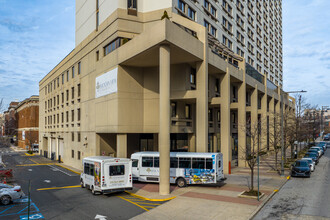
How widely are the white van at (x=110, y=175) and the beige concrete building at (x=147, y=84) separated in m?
2.95

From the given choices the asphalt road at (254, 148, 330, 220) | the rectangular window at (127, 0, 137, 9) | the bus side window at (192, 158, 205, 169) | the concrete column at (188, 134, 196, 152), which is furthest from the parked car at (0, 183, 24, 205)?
the rectangular window at (127, 0, 137, 9)

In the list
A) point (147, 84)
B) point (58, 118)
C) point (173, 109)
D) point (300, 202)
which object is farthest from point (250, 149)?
point (58, 118)

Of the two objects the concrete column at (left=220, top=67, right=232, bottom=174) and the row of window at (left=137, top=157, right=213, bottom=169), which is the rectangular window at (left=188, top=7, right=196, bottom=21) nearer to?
the concrete column at (left=220, top=67, right=232, bottom=174)

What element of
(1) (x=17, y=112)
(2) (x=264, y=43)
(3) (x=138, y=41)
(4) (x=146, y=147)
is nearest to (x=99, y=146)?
(4) (x=146, y=147)

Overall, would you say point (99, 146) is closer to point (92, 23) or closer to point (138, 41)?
point (138, 41)

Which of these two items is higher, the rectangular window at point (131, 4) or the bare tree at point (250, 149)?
the rectangular window at point (131, 4)

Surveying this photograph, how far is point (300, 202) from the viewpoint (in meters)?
17.2

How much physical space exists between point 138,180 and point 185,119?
931 centimetres

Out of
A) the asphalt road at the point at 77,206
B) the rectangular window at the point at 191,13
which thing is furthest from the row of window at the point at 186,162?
the rectangular window at the point at 191,13

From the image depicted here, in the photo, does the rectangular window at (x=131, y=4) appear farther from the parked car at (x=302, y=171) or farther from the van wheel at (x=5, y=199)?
the parked car at (x=302, y=171)

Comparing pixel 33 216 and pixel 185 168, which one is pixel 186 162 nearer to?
pixel 185 168

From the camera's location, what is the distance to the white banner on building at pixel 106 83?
92.1ft

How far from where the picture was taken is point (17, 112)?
101062 mm

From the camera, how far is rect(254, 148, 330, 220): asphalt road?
14756mm
